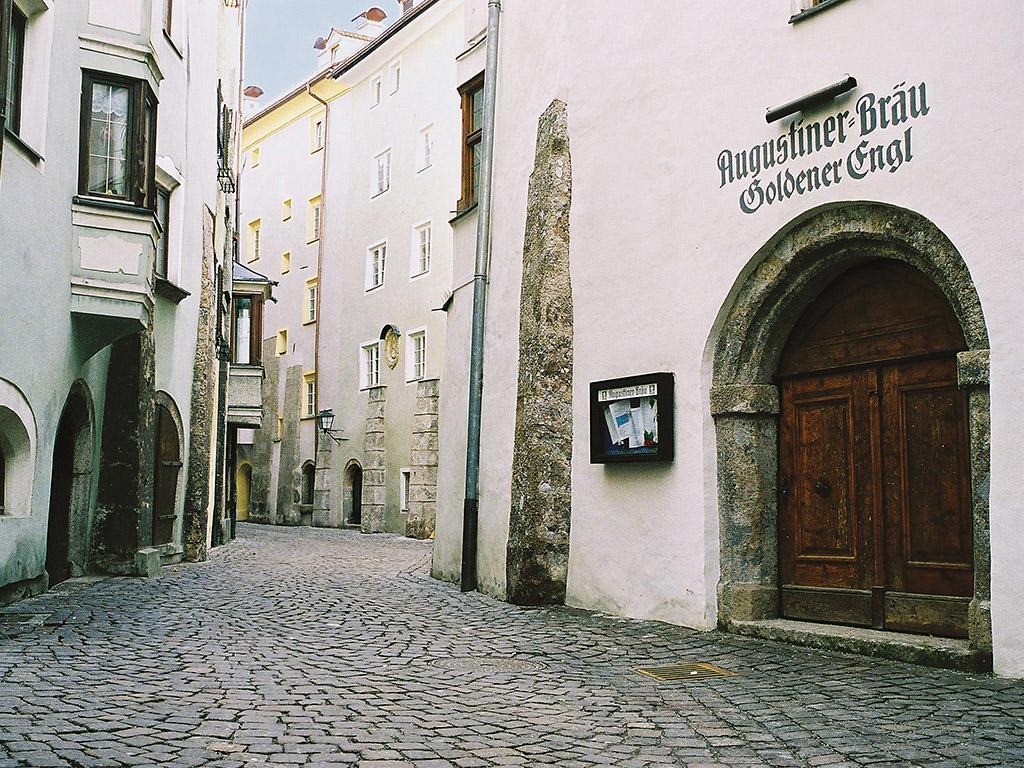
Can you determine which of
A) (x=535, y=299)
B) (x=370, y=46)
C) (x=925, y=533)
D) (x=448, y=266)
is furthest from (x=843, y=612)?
(x=370, y=46)

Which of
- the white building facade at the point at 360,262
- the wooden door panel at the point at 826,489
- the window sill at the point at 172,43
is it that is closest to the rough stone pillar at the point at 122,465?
the window sill at the point at 172,43

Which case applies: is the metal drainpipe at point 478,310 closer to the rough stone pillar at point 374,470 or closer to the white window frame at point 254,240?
the rough stone pillar at point 374,470

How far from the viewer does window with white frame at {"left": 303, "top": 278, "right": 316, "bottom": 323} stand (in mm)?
37969

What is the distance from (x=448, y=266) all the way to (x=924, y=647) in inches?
911

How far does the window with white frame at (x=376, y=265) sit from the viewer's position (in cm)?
3353

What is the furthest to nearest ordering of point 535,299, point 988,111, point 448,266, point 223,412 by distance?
point 448,266 → point 223,412 → point 535,299 → point 988,111

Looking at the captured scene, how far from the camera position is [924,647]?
7.25m

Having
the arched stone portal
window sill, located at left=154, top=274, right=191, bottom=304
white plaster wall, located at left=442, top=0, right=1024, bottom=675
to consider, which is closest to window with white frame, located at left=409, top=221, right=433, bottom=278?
window sill, located at left=154, top=274, right=191, bottom=304

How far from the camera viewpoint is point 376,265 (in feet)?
111

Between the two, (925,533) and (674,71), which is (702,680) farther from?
(674,71)

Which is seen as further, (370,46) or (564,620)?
(370,46)

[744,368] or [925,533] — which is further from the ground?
[744,368]

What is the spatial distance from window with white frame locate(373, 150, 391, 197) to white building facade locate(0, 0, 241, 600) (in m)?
16.9

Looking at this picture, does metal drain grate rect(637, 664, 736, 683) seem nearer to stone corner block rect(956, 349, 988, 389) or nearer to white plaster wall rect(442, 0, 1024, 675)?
white plaster wall rect(442, 0, 1024, 675)
